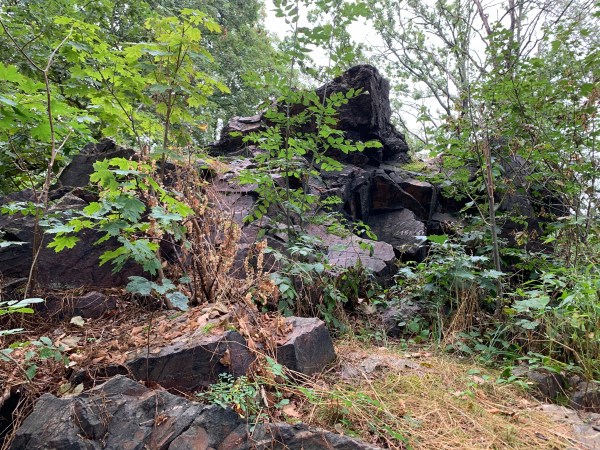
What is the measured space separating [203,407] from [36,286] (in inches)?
73.5

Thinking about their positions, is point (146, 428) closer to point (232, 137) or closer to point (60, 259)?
point (60, 259)

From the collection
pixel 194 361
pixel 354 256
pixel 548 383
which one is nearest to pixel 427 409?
pixel 548 383

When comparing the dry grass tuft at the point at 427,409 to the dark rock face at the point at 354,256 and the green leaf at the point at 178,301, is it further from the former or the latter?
the dark rock face at the point at 354,256

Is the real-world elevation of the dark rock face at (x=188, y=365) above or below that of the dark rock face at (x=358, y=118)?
below

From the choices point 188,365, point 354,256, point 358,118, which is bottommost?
point 188,365

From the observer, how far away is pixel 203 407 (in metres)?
1.78

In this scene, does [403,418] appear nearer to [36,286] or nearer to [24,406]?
[24,406]

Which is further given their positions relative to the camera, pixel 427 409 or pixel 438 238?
pixel 438 238

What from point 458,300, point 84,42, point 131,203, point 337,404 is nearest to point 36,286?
point 131,203

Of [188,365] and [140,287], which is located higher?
[140,287]

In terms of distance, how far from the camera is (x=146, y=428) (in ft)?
5.61

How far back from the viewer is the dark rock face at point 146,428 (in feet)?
5.43

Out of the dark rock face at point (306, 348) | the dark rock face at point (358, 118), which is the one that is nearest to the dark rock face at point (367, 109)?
the dark rock face at point (358, 118)

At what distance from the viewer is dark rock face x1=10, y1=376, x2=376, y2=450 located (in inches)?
65.1
